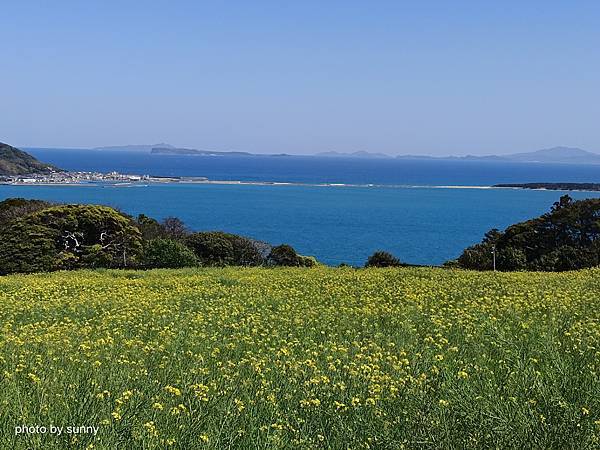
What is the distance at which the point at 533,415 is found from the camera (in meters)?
5.60

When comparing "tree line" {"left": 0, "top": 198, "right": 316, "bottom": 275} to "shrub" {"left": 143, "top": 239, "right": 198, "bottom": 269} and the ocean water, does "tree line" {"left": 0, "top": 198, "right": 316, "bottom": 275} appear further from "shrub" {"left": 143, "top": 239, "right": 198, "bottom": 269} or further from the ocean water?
the ocean water

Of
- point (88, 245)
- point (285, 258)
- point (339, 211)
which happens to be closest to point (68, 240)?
point (88, 245)

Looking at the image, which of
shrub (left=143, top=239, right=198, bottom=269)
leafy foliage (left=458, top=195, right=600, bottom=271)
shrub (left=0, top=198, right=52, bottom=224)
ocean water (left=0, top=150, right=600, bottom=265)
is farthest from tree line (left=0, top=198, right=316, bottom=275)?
ocean water (left=0, top=150, right=600, bottom=265)

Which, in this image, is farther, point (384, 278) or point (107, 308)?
point (384, 278)

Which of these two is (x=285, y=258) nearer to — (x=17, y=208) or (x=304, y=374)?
(x=17, y=208)

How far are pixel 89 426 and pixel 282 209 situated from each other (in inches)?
4771

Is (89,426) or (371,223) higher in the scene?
(89,426)

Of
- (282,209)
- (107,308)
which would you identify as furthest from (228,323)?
(282,209)

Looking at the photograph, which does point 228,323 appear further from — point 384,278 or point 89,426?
point 384,278

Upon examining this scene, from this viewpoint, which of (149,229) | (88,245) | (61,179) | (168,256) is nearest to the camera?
(168,256)

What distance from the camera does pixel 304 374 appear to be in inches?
279

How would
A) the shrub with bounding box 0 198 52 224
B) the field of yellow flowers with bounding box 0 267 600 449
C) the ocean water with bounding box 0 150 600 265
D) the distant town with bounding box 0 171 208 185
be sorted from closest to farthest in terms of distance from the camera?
1. the field of yellow flowers with bounding box 0 267 600 449
2. the shrub with bounding box 0 198 52 224
3. the ocean water with bounding box 0 150 600 265
4. the distant town with bounding box 0 171 208 185

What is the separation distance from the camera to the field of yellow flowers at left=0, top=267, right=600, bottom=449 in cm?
542

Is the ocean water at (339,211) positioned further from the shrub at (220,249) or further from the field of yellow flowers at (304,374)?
the field of yellow flowers at (304,374)
